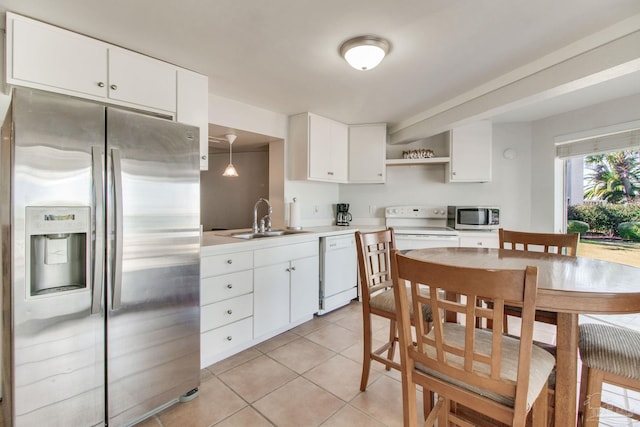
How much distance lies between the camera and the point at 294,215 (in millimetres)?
3309

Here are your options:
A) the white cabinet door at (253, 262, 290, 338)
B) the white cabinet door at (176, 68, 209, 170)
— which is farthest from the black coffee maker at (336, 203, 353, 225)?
the white cabinet door at (176, 68, 209, 170)

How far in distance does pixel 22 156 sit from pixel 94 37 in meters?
1.01

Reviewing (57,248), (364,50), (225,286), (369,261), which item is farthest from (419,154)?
(57,248)

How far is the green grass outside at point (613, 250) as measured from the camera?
2805mm

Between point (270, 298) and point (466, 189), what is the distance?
2922mm

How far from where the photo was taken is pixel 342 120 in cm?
362

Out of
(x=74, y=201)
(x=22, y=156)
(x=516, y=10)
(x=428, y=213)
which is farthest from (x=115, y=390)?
(x=428, y=213)

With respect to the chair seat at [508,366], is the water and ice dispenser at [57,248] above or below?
above

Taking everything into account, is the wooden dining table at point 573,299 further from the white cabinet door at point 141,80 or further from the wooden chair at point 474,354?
the white cabinet door at point 141,80

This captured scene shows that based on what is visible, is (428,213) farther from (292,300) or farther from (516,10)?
(516,10)

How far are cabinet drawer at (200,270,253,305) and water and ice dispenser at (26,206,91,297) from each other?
2.53 feet

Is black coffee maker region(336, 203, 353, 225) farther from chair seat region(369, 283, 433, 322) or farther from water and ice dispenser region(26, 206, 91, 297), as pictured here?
water and ice dispenser region(26, 206, 91, 297)

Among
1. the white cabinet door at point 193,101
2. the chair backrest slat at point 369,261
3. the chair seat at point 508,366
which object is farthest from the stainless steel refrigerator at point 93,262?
the chair seat at point 508,366

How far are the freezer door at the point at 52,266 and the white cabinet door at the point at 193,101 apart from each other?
788 mm
